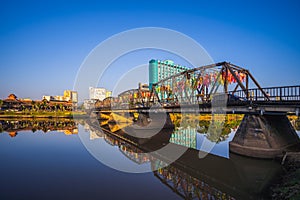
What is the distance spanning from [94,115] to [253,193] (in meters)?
99.7

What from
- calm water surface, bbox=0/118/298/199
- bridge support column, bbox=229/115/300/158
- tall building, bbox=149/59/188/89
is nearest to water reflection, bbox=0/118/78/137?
calm water surface, bbox=0/118/298/199

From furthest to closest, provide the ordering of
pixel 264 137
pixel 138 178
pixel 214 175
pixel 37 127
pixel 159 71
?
1. pixel 159 71
2. pixel 37 127
3. pixel 264 137
4. pixel 138 178
5. pixel 214 175

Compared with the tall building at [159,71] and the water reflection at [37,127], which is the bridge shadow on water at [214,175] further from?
the tall building at [159,71]

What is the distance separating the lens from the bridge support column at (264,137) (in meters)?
19.9

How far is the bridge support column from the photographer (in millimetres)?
19870

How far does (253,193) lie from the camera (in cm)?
1259

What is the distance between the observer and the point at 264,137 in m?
20.0

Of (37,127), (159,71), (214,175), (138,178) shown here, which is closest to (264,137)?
(214,175)

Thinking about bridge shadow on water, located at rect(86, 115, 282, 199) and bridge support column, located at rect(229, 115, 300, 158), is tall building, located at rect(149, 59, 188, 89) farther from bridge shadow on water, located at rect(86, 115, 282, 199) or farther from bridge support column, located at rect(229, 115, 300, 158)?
bridge shadow on water, located at rect(86, 115, 282, 199)

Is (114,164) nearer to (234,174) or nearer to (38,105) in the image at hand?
Result: (234,174)

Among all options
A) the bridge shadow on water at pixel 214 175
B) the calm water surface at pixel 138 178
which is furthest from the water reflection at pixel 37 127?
the bridge shadow on water at pixel 214 175

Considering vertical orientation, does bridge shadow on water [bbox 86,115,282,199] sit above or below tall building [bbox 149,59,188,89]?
below

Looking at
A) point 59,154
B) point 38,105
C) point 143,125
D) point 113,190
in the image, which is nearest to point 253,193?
point 113,190

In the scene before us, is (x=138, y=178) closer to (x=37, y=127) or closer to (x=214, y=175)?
(x=214, y=175)
